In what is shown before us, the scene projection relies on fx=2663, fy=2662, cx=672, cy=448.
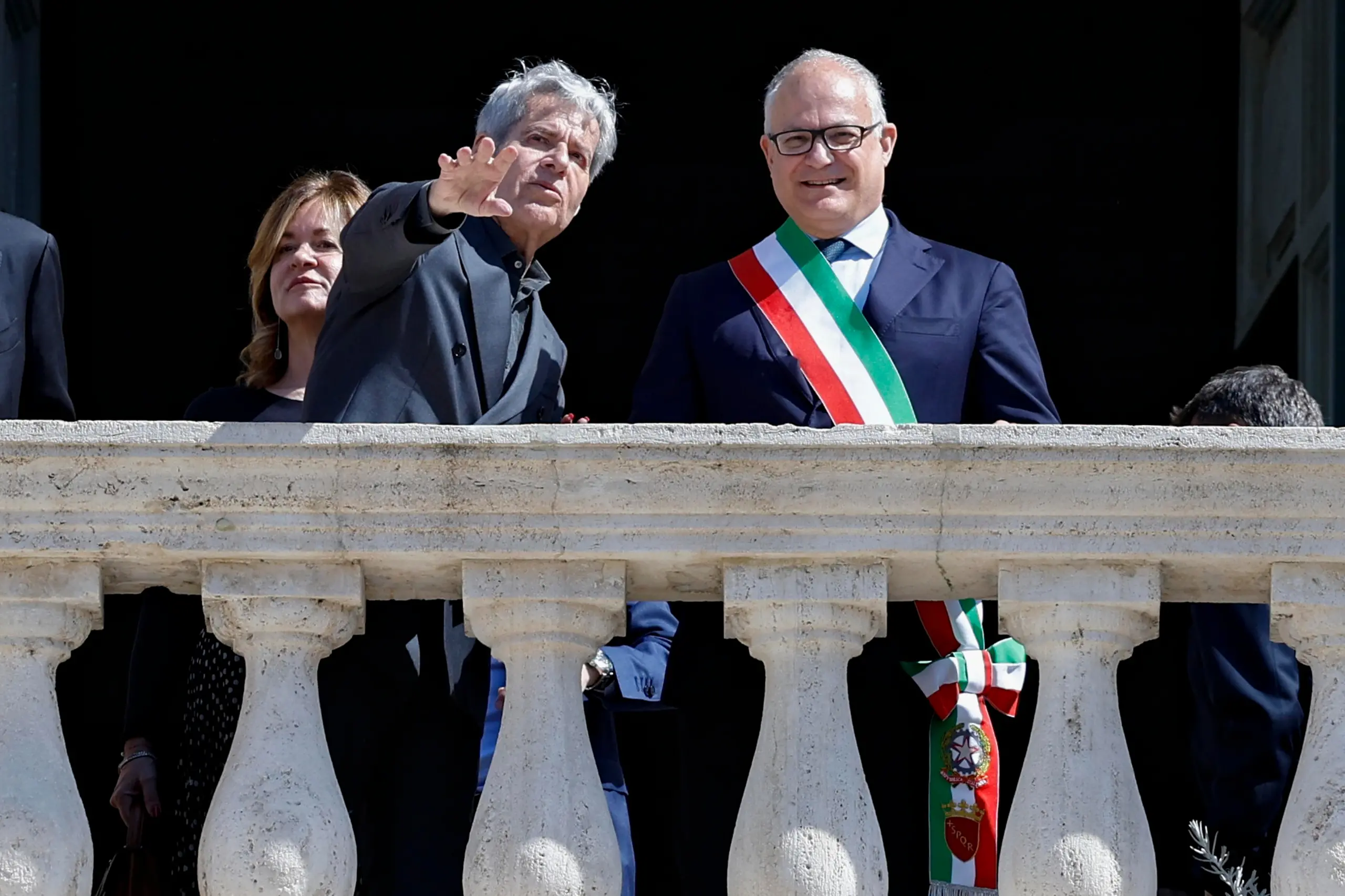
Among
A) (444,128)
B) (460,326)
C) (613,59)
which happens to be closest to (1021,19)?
(613,59)

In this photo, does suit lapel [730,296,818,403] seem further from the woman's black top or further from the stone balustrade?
the stone balustrade

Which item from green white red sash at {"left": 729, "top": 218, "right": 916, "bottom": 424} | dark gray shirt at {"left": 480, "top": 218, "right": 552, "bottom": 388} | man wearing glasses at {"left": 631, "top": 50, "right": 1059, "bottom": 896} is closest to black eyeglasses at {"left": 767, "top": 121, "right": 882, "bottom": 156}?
man wearing glasses at {"left": 631, "top": 50, "right": 1059, "bottom": 896}

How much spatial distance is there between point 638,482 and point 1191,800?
2.29m

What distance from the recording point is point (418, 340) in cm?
348

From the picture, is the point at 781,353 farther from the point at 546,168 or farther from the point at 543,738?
the point at 543,738

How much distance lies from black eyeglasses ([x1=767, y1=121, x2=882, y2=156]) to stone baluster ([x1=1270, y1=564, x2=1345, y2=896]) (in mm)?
1235

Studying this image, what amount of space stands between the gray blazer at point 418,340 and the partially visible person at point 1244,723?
0.94 m

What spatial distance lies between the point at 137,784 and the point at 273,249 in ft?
2.90

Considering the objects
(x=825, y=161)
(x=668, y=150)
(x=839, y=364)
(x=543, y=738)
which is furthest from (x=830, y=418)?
(x=668, y=150)

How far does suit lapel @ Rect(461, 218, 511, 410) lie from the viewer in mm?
3562

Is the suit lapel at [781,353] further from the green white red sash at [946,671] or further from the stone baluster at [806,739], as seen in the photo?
the stone baluster at [806,739]

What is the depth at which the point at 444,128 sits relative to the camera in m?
7.05

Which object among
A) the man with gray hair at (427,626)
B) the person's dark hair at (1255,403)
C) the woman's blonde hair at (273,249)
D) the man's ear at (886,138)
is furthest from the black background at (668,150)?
the man with gray hair at (427,626)

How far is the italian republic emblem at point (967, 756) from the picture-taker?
131 inches
